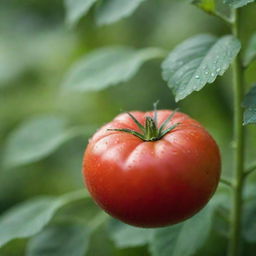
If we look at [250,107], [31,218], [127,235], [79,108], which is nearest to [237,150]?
[250,107]

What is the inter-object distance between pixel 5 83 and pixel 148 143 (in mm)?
2111

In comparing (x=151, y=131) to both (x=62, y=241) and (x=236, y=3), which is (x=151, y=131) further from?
(x=62, y=241)

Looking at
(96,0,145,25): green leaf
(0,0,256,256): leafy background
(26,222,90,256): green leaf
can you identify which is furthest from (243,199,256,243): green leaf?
(96,0,145,25): green leaf

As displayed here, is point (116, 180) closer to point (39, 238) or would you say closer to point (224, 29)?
point (39, 238)

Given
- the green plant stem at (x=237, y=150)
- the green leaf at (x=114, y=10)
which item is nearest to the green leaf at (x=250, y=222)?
the green plant stem at (x=237, y=150)

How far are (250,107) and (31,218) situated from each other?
2.36 ft

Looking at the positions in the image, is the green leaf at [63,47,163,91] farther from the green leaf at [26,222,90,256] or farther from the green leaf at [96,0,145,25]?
the green leaf at [26,222,90,256]

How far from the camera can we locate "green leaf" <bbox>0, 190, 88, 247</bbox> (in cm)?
150

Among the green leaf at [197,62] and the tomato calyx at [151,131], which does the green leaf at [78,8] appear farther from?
the tomato calyx at [151,131]

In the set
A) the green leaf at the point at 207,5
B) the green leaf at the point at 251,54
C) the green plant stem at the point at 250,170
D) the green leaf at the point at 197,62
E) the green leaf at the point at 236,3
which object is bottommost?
the green plant stem at the point at 250,170

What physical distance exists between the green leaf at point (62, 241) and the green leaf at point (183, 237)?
0.27 m

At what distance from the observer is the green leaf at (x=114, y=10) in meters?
1.45

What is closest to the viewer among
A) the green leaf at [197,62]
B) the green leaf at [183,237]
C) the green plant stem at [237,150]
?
the green leaf at [197,62]

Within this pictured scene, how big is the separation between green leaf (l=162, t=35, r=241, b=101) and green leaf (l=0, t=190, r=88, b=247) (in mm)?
522
